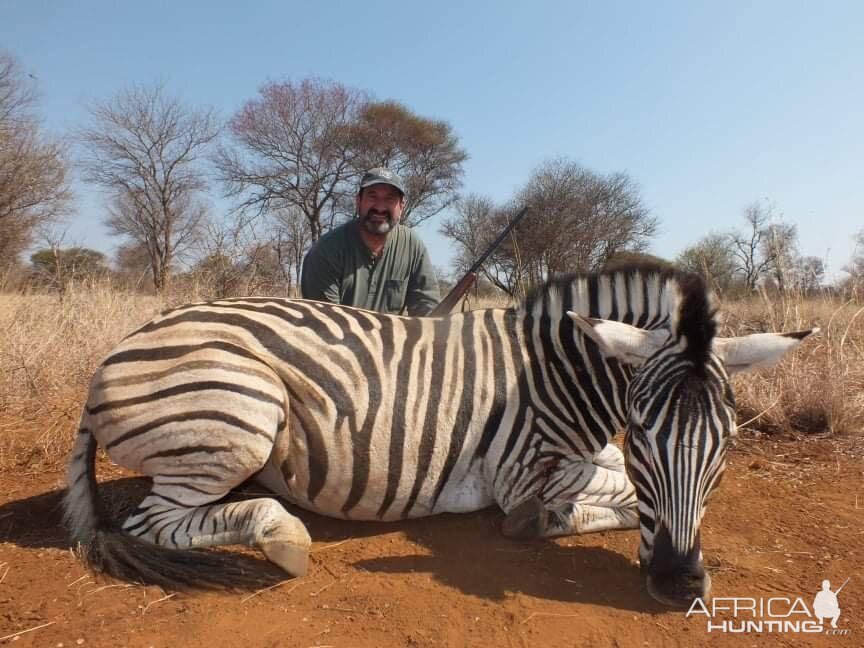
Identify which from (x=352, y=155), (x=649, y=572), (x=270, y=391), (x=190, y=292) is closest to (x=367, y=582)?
(x=270, y=391)

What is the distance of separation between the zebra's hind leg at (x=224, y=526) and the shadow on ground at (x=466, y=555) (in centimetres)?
14

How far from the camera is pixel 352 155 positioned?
848 inches

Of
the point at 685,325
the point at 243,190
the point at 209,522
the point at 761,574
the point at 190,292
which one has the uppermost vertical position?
the point at 243,190

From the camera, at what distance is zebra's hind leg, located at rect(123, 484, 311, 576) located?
2291 mm

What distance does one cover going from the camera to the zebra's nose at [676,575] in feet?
6.41

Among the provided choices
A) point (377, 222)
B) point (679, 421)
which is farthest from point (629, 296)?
point (377, 222)

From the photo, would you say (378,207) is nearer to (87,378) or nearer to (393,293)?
(393,293)

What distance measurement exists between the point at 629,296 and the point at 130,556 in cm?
259

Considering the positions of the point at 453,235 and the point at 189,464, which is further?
the point at 453,235

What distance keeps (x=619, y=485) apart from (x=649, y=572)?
2.70 ft

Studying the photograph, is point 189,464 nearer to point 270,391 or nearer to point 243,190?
point 270,391

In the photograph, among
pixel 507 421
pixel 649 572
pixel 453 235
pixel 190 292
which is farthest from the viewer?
pixel 453 235

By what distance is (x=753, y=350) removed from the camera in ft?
7.41

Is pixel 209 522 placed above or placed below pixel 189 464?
below
